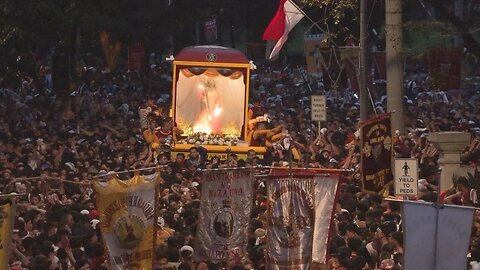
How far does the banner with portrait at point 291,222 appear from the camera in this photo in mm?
14406

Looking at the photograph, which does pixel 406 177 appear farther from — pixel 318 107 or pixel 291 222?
pixel 318 107

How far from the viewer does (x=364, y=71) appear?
25.6 meters

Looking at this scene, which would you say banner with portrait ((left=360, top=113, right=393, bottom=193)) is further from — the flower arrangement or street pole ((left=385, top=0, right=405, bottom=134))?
the flower arrangement

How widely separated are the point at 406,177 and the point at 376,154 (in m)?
2.56

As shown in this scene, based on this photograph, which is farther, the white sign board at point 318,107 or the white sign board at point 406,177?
the white sign board at point 318,107

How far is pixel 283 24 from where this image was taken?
2791 cm

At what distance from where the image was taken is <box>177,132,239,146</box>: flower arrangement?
31.8 m

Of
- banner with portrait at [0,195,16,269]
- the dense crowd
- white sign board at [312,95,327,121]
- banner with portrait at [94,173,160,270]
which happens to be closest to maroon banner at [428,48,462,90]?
the dense crowd

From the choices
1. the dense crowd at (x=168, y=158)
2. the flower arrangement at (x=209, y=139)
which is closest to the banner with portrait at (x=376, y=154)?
the dense crowd at (x=168, y=158)

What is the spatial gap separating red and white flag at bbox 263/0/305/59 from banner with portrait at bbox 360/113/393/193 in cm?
741

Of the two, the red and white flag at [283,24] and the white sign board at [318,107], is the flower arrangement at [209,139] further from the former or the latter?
the white sign board at [318,107]

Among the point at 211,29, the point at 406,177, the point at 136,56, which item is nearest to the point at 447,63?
the point at 406,177

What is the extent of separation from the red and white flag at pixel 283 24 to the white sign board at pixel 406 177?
33.1 ft

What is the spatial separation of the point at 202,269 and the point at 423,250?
227cm
